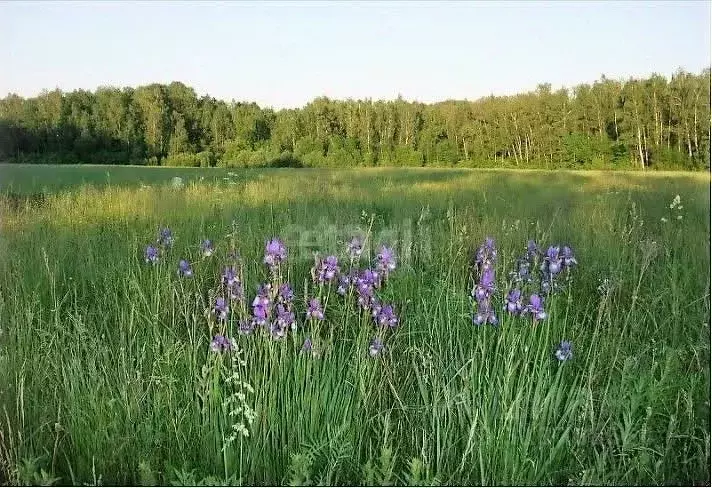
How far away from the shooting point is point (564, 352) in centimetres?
271

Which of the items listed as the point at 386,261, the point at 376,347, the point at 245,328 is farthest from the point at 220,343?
the point at 386,261

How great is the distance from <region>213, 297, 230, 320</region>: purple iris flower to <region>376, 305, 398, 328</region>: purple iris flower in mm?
602

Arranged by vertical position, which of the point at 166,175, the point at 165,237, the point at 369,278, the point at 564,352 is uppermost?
the point at 166,175

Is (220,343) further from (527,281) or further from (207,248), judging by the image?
(527,281)

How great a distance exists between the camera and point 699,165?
2.86 meters

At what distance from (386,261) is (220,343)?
0.75 meters

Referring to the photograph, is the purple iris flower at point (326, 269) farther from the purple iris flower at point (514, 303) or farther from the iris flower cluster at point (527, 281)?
the purple iris flower at point (514, 303)

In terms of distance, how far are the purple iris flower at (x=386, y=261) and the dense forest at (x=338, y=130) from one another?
1.35 feet

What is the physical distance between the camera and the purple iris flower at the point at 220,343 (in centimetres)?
265

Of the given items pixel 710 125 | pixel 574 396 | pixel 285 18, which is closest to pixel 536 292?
pixel 574 396

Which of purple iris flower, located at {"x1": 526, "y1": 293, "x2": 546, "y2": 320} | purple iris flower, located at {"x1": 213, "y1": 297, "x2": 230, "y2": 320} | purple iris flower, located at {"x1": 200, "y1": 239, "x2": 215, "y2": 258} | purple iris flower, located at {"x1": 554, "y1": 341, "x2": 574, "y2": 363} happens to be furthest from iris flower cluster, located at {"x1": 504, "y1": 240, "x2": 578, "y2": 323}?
purple iris flower, located at {"x1": 200, "y1": 239, "x2": 215, "y2": 258}

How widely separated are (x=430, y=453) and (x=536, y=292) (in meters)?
0.78

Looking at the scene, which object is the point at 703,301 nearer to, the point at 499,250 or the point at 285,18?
the point at 499,250

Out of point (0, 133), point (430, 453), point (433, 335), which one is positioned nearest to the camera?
point (430, 453)
